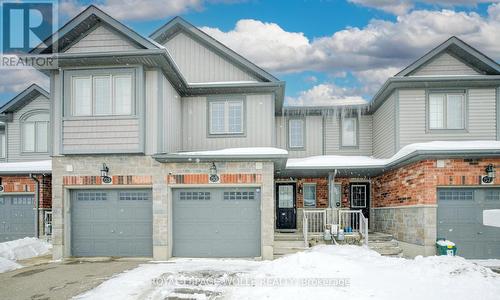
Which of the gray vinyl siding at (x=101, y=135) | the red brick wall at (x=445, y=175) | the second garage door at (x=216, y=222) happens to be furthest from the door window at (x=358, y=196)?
the gray vinyl siding at (x=101, y=135)

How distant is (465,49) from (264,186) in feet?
31.2

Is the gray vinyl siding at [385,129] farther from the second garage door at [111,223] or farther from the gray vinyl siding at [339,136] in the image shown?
the second garage door at [111,223]

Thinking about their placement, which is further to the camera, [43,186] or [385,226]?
[43,186]

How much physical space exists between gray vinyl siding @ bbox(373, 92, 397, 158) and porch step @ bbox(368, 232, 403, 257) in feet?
11.4

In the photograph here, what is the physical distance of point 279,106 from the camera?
18703 millimetres

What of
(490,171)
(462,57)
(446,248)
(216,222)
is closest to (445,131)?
(462,57)

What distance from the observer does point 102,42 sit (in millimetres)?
13008

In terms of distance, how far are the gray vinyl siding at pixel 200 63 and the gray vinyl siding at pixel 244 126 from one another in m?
0.92

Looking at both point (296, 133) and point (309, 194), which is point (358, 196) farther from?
point (296, 133)

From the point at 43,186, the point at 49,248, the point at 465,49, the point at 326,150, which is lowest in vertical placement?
the point at 49,248

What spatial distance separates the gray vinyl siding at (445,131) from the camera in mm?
15672

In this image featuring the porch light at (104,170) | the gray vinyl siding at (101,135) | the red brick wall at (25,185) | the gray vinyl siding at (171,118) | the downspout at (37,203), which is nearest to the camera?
the gray vinyl siding at (101,135)

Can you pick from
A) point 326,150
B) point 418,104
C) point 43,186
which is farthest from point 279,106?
point 43,186

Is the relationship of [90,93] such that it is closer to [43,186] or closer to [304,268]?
[43,186]
